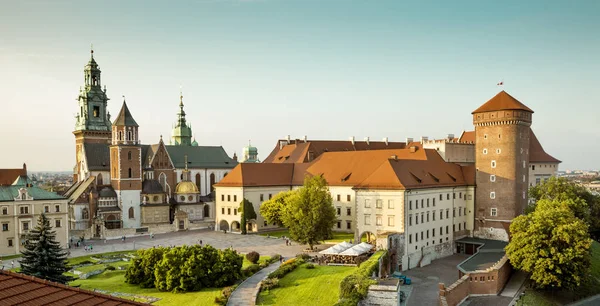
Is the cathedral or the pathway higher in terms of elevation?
the cathedral

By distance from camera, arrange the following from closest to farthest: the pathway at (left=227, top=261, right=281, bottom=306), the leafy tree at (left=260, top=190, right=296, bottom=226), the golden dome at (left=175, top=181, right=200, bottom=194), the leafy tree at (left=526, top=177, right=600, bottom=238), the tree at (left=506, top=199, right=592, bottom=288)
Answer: the pathway at (left=227, top=261, right=281, bottom=306)
the tree at (left=506, top=199, right=592, bottom=288)
the leafy tree at (left=526, top=177, right=600, bottom=238)
the leafy tree at (left=260, top=190, right=296, bottom=226)
the golden dome at (left=175, top=181, right=200, bottom=194)

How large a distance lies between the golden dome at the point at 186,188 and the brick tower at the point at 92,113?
17686 millimetres

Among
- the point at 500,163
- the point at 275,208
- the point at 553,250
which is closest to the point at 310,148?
the point at 275,208

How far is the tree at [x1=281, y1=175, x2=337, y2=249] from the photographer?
2077 inches

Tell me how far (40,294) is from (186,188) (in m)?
74.5

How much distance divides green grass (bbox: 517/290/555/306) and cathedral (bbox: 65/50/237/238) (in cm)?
5087

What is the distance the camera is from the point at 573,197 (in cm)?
6144

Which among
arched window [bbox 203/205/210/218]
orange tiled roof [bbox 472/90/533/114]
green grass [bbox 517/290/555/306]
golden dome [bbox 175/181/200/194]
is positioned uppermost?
orange tiled roof [bbox 472/90/533/114]

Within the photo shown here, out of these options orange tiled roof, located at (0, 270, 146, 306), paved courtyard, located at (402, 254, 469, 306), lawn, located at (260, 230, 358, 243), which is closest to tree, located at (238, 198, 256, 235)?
lawn, located at (260, 230, 358, 243)

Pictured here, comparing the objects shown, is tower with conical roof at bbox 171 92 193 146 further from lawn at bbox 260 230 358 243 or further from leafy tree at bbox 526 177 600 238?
leafy tree at bbox 526 177 600 238

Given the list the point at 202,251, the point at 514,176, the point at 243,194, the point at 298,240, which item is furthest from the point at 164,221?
the point at 514,176

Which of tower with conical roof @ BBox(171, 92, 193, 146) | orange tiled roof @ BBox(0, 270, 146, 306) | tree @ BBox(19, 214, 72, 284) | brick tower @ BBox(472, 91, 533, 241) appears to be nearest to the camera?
orange tiled roof @ BBox(0, 270, 146, 306)

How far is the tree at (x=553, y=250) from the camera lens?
42.6 m

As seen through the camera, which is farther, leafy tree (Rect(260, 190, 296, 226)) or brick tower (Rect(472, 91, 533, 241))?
leafy tree (Rect(260, 190, 296, 226))
